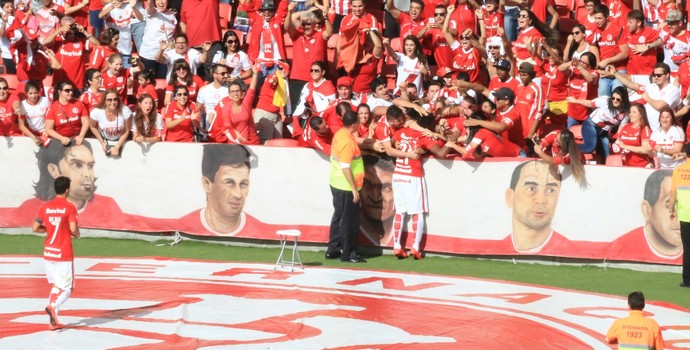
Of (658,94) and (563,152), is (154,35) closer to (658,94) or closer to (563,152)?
(563,152)


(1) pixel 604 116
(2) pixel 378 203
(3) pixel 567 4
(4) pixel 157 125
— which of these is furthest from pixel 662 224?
(4) pixel 157 125

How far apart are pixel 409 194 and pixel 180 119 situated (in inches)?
158

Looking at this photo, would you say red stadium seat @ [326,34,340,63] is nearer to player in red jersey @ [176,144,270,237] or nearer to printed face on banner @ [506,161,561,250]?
player in red jersey @ [176,144,270,237]

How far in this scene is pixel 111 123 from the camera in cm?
1855

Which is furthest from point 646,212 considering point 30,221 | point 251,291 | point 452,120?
point 30,221

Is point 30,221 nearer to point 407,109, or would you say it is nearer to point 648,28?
point 407,109

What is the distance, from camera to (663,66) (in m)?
17.6

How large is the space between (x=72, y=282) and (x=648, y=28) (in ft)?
35.1

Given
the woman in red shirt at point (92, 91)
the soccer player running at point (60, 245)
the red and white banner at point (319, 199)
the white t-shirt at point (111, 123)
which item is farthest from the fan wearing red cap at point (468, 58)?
the soccer player running at point (60, 245)

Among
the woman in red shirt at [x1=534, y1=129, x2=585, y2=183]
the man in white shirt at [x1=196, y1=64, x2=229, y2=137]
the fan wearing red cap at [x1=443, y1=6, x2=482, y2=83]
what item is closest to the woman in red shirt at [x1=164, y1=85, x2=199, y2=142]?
the man in white shirt at [x1=196, y1=64, x2=229, y2=137]

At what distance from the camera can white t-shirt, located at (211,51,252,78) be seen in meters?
20.3

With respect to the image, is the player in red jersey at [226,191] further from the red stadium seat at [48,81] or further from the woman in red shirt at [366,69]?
the red stadium seat at [48,81]

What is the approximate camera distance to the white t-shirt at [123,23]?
22.0 metres

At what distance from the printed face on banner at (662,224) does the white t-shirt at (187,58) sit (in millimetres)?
8503
